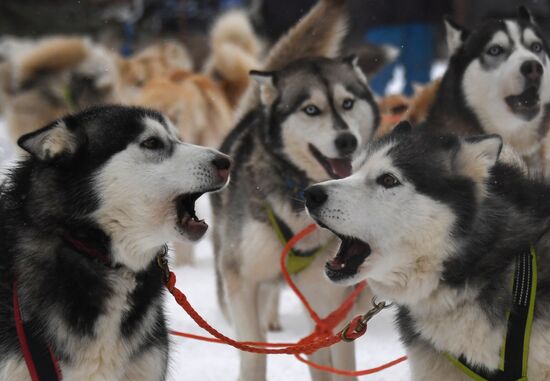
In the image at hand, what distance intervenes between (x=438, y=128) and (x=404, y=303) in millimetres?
1507

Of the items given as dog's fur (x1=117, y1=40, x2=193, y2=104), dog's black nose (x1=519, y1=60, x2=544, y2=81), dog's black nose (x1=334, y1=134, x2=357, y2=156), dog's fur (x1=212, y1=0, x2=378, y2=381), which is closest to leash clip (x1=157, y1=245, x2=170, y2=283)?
dog's fur (x1=212, y1=0, x2=378, y2=381)

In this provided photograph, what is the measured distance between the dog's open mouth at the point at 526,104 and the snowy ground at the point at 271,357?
1165 millimetres

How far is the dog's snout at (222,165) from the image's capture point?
2.15m

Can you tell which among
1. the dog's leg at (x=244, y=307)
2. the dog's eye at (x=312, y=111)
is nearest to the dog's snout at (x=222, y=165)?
the dog's leg at (x=244, y=307)

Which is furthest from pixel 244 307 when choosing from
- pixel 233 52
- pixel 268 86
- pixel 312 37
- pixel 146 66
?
pixel 146 66

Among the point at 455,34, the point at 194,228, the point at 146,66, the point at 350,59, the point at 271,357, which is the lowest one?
the point at 146,66

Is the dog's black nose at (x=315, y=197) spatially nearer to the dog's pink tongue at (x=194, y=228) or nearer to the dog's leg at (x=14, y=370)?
the dog's pink tongue at (x=194, y=228)

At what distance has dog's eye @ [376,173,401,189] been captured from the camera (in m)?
2.05

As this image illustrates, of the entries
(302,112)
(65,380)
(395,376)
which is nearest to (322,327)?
(395,376)

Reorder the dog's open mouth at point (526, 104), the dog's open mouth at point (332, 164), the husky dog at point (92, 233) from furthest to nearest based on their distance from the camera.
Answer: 1. the dog's open mouth at point (526, 104)
2. the dog's open mouth at point (332, 164)
3. the husky dog at point (92, 233)

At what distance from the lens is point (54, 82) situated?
6309mm

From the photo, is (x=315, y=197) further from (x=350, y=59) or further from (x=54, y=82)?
(x=54, y=82)

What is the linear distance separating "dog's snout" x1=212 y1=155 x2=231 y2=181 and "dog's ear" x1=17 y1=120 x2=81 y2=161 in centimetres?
38

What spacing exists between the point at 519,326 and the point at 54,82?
518 centimetres
